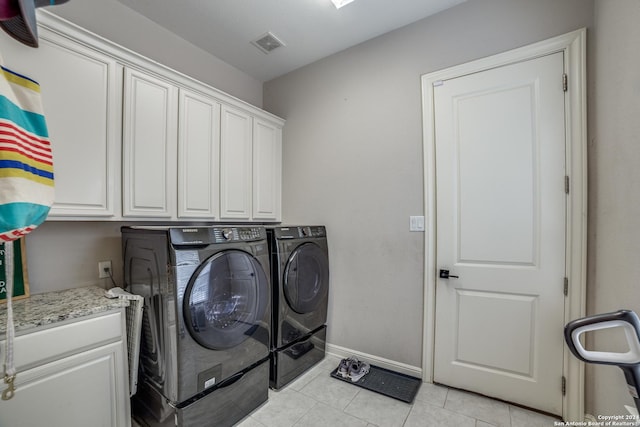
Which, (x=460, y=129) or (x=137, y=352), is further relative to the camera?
(x=460, y=129)

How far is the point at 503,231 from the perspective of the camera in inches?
71.6

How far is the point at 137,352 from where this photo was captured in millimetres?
1539

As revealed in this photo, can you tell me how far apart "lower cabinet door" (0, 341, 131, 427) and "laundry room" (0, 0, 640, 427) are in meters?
0.01

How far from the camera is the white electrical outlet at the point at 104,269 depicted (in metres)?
1.83

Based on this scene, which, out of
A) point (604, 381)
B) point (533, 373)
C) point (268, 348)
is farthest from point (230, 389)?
point (604, 381)

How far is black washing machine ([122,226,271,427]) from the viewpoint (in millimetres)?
1385

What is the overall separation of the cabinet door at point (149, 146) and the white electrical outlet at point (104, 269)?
1.51ft

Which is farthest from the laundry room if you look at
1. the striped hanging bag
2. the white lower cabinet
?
the striped hanging bag

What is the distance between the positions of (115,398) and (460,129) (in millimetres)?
2694

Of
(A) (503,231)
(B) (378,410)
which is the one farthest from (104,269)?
(A) (503,231)

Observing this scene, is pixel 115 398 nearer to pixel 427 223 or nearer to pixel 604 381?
pixel 427 223

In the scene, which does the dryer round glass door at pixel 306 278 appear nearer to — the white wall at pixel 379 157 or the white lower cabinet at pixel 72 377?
the white wall at pixel 379 157

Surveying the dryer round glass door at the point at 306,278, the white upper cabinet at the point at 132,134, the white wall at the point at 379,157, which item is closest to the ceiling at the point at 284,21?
the white wall at the point at 379,157

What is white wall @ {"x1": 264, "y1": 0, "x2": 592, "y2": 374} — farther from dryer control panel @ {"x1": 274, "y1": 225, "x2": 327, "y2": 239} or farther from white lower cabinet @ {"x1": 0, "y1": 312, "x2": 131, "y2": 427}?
white lower cabinet @ {"x1": 0, "y1": 312, "x2": 131, "y2": 427}
